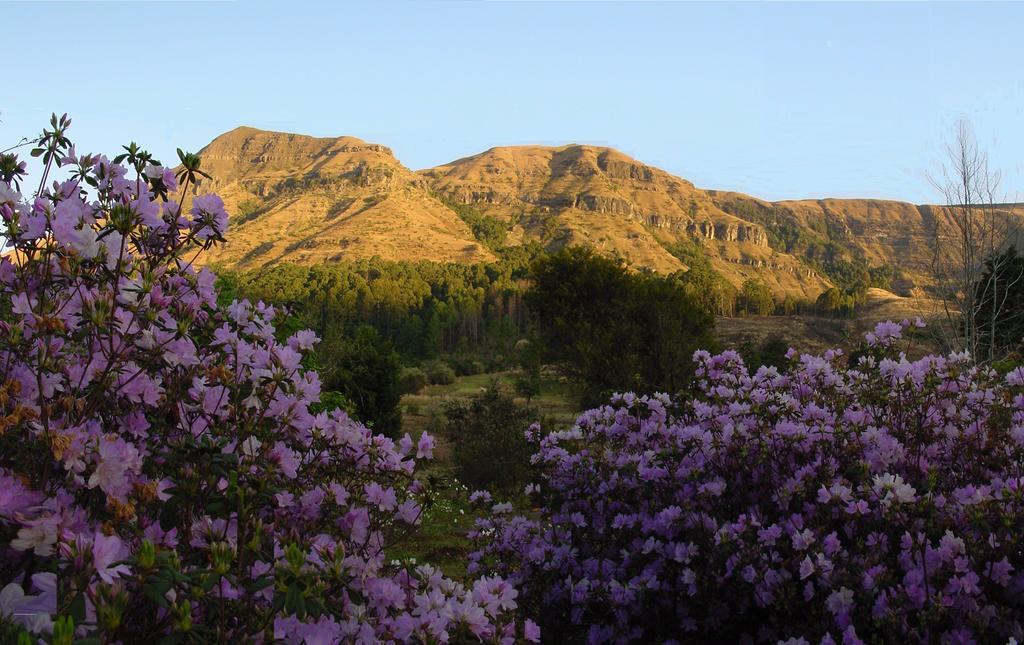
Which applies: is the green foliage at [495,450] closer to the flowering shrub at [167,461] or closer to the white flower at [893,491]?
the white flower at [893,491]

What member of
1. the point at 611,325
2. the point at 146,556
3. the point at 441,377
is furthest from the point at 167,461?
the point at 441,377

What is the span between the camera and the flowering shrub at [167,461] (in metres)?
1.27

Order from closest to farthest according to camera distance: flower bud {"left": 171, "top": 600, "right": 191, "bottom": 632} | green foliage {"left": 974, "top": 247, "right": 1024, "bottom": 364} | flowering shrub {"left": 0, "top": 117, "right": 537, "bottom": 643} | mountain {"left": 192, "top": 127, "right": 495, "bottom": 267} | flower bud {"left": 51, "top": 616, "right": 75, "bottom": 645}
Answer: flower bud {"left": 51, "top": 616, "right": 75, "bottom": 645} → flower bud {"left": 171, "top": 600, "right": 191, "bottom": 632} → flowering shrub {"left": 0, "top": 117, "right": 537, "bottom": 643} → green foliage {"left": 974, "top": 247, "right": 1024, "bottom": 364} → mountain {"left": 192, "top": 127, "right": 495, "bottom": 267}

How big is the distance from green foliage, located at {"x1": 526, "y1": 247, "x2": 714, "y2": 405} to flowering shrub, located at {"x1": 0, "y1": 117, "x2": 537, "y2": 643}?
352 inches

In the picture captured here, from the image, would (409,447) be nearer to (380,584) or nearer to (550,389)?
(380,584)

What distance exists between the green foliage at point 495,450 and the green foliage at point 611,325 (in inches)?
A: 73.1

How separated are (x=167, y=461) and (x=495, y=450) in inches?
434

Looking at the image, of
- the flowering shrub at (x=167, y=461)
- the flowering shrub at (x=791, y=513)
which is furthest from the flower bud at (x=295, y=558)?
the flowering shrub at (x=791, y=513)

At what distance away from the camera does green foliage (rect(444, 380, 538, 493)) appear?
1215cm

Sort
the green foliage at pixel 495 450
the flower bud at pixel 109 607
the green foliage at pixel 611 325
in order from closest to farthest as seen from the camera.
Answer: the flower bud at pixel 109 607 → the green foliage at pixel 495 450 → the green foliage at pixel 611 325

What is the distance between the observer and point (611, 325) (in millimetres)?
18078

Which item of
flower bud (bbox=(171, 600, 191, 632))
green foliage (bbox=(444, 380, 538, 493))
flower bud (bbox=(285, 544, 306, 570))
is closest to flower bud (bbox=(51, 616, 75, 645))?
flower bud (bbox=(171, 600, 191, 632))

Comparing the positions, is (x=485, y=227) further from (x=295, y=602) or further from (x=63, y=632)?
(x=63, y=632)

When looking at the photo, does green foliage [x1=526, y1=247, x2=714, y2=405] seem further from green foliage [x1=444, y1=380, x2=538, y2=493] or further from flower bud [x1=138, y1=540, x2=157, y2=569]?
flower bud [x1=138, y1=540, x2=157, y2=569]
